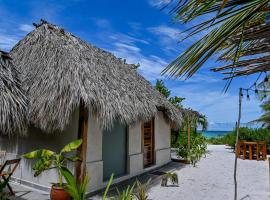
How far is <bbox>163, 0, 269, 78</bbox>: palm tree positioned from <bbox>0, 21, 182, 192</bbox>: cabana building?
5.30 metres

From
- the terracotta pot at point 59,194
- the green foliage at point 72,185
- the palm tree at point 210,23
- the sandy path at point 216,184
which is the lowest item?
the sandy path at point 216,184

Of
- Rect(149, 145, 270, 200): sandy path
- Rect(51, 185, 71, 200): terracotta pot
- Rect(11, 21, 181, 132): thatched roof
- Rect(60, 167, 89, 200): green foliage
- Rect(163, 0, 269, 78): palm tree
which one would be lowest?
Rect(149, 145, 270, 200): sandy path

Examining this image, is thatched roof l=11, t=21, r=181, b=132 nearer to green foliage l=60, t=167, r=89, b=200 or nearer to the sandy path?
green foliage l=60, t=167, r=89, b=200

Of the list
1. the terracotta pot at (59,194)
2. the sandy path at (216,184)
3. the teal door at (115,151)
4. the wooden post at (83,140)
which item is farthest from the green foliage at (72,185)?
the teal door at (115,151)

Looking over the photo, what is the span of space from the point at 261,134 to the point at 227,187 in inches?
343

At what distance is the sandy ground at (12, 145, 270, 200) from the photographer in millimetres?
7080

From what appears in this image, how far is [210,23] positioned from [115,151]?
8057 millimetres

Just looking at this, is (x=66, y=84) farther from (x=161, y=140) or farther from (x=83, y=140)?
(x=161, y=140)

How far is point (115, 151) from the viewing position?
8727 millimetres

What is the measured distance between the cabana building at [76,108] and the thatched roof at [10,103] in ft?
0.80

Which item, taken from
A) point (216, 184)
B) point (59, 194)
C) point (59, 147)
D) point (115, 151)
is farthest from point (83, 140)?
point (216, 184)

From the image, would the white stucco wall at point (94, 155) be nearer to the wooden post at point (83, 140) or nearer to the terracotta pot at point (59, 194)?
the wooden post at point (83, 140)

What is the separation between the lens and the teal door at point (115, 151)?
8.33m

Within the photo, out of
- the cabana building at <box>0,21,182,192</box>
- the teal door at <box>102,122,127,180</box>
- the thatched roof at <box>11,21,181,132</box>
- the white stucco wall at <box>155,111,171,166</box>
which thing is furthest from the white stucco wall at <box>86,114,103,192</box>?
the white stucco wall at <box>155,111,171,166</box>
